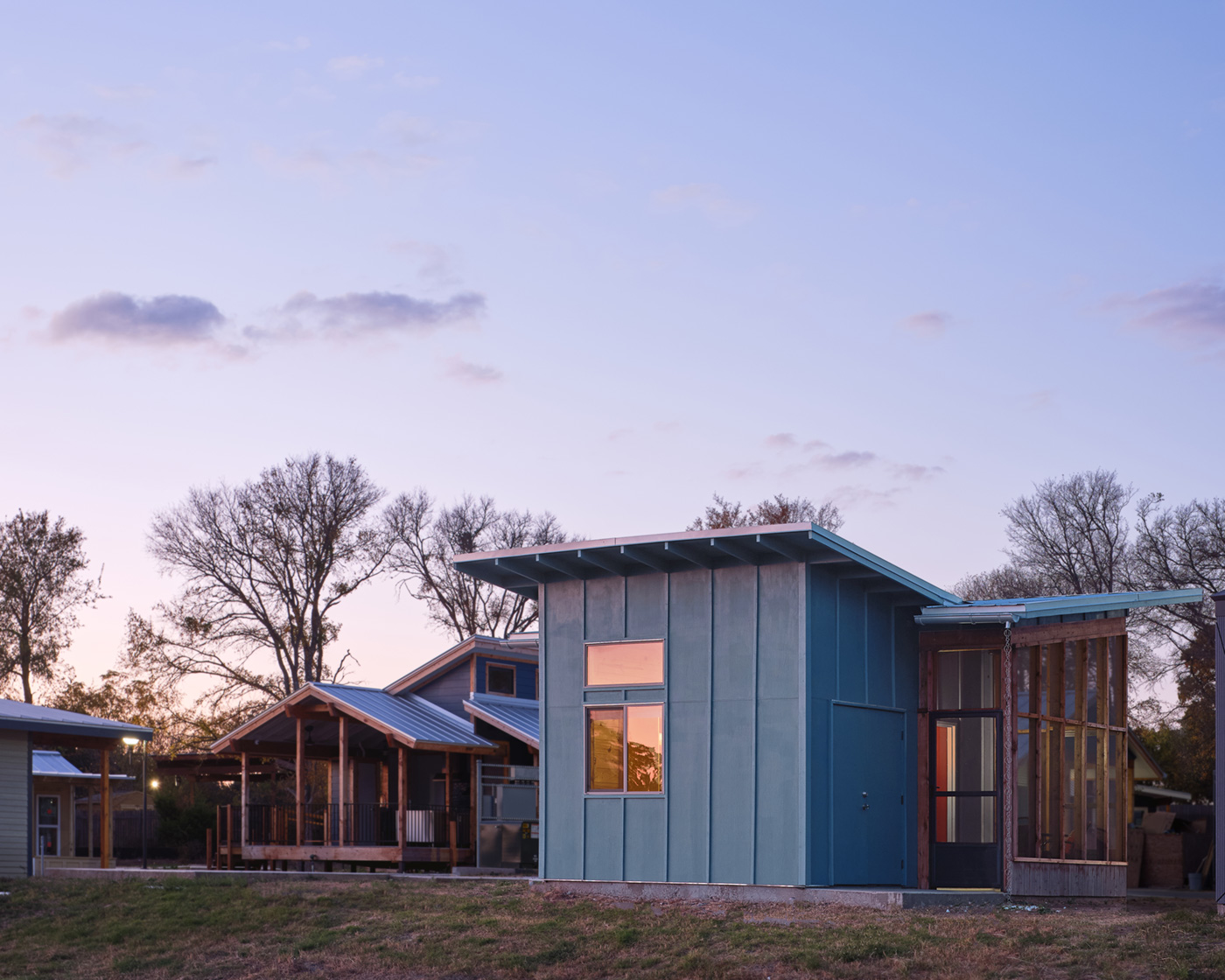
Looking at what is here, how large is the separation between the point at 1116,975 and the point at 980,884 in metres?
6.20

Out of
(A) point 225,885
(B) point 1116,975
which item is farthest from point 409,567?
(B) point 1116,975

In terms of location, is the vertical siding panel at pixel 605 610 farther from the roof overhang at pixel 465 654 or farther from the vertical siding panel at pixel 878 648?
the roof overhang at pixel 465 654

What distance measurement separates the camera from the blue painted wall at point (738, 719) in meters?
16.9

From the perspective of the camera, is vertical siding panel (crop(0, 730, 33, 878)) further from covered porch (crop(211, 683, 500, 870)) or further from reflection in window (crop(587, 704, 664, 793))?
reflection in window (crop(587, 704, 664, 793))

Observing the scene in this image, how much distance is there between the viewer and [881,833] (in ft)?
59.0

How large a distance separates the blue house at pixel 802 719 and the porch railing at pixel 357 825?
9.68 meters

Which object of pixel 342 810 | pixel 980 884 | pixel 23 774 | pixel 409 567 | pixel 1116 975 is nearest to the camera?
pixel 1116 975

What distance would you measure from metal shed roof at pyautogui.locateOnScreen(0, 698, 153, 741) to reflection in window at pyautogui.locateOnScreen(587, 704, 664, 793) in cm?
1058

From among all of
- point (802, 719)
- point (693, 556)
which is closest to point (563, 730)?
point (693, 556)

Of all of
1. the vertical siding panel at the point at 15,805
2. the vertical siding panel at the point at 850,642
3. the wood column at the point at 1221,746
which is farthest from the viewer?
the vertical siding panel at the point at 15,805

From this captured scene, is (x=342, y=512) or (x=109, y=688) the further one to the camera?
(x=342, y=512)

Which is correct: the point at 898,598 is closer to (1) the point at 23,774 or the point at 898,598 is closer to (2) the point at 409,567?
(1) the point at 23,774

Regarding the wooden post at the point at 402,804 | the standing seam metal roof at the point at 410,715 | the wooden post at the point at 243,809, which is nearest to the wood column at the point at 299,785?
the standing seam metal roof at the point at 410,715

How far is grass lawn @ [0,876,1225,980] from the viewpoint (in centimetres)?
1256
